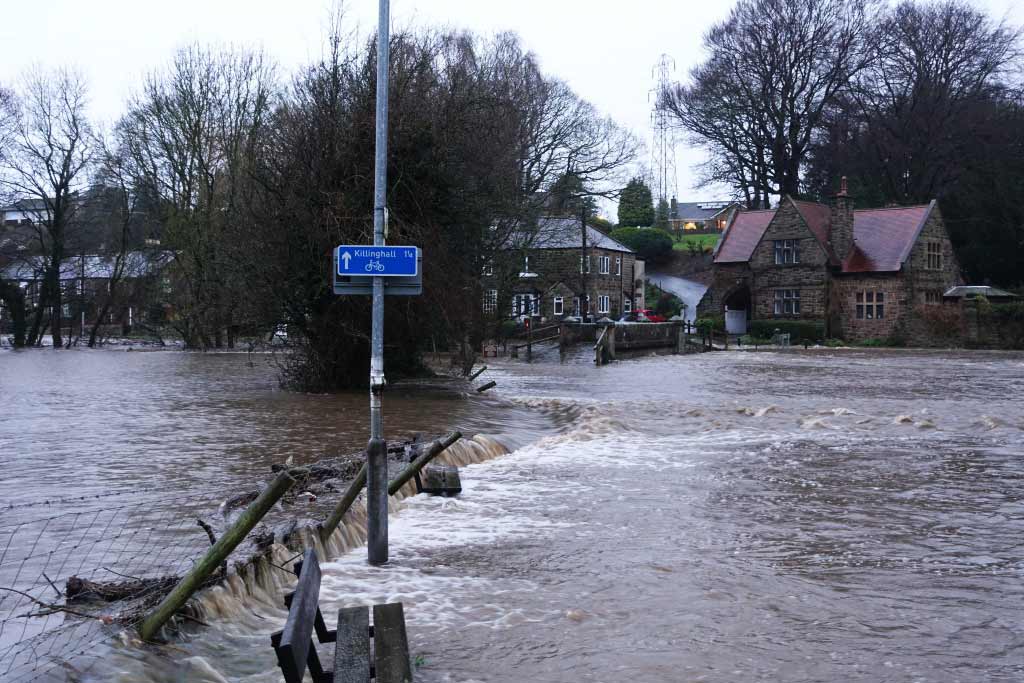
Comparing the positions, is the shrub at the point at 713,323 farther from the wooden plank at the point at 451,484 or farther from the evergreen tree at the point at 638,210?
the wooden plank at the point at 451,484

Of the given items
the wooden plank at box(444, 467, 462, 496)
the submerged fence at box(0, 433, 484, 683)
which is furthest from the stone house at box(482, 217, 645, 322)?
the submerged fence at box(0, 433, 484, 683)

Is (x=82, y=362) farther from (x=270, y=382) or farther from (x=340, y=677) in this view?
(x=340, y=677)

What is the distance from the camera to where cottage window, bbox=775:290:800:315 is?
207ft

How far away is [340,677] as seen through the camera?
533cm

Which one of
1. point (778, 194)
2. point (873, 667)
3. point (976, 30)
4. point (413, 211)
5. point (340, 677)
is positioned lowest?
point (873, 667)

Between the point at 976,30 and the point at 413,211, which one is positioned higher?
the point at 976,30

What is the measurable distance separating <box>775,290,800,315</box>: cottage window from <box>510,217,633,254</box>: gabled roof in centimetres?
1346

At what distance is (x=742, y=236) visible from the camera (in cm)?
6744

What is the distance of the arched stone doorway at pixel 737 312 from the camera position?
66875 millimetres

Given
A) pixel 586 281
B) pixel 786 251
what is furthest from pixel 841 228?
pixel 586 281

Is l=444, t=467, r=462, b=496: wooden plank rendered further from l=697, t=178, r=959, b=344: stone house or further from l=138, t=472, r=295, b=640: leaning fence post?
l=697, t=178, r=959, b=344: stone house

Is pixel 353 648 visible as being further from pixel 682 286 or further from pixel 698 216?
pixel 698 216

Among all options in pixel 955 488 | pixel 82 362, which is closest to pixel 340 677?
pixel 955 488

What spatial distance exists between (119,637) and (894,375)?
33.5 metres
